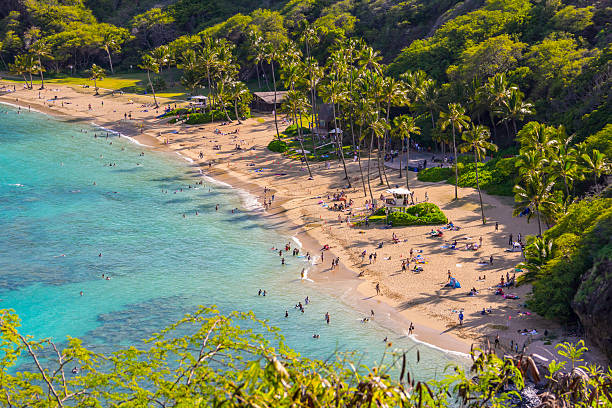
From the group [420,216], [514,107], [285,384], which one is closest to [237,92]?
[514,107]

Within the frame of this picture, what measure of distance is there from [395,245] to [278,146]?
3966 centimetres

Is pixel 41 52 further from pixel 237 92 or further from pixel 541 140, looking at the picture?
pixel 541 140

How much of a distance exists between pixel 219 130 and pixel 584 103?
188 ft

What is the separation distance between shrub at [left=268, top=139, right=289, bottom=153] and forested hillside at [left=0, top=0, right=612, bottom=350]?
15.3 feet

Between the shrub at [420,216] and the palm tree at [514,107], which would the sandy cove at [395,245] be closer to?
the shrub at [420,216]

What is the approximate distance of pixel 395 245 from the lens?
62.8 m

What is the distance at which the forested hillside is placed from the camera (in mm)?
57906

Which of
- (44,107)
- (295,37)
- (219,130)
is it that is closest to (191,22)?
(295,37)

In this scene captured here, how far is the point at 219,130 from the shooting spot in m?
109

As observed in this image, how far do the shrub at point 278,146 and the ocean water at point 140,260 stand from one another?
13448 millimetres

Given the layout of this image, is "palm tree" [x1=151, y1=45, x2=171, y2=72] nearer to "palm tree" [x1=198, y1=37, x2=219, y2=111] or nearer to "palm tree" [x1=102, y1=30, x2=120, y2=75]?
"palm tree" [x1=198, y1=37, x2=219, y2=111]

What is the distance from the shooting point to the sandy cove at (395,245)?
48.2m

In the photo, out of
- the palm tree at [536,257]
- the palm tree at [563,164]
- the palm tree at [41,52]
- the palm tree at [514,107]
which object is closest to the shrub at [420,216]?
the palm tree at [563,164]

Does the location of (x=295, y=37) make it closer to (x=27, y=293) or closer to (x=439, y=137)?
(x=439, y=137)
